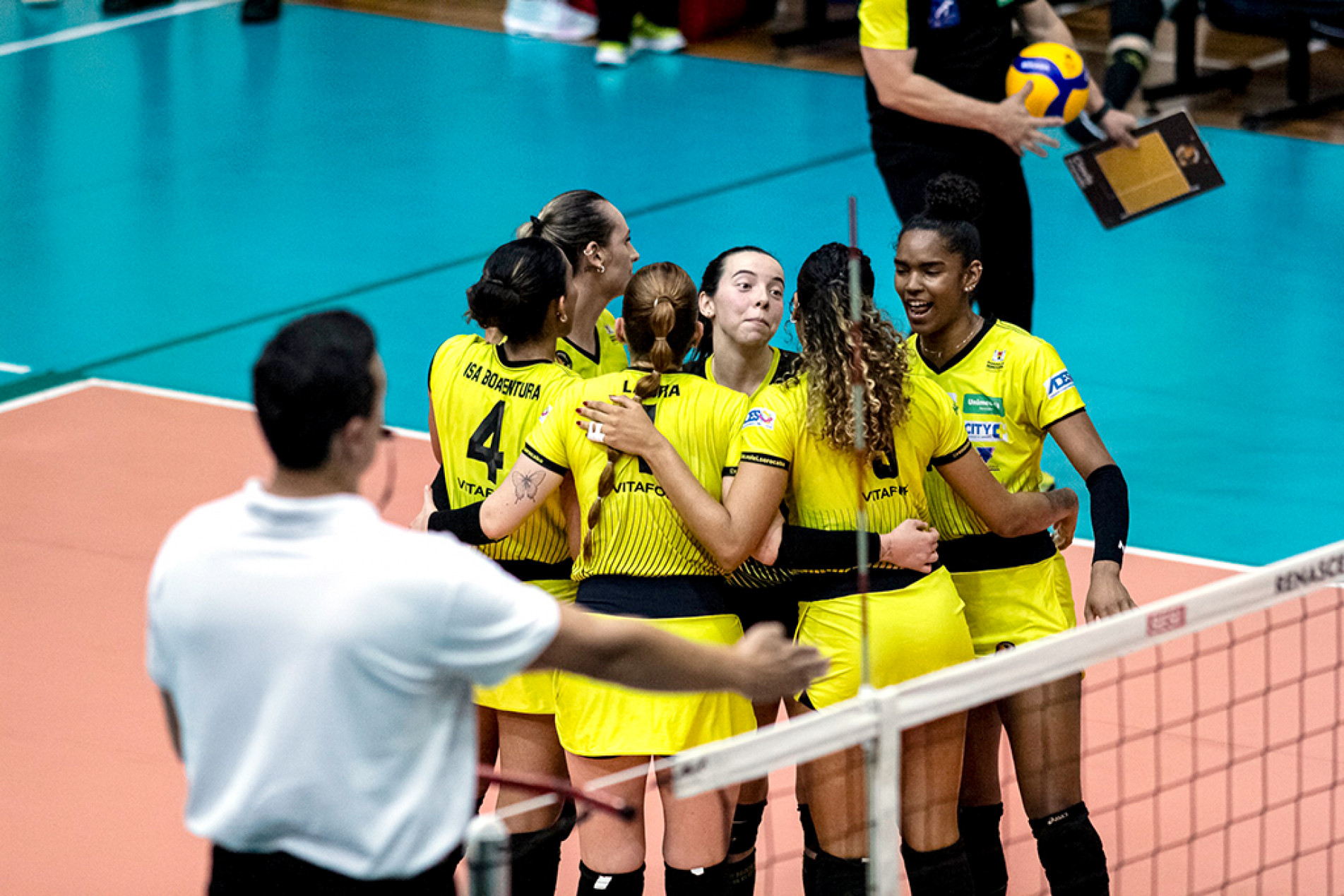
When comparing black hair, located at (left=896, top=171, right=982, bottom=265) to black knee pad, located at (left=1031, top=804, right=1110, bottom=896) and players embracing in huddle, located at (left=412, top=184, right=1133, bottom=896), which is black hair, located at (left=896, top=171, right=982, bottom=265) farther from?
black knee pad, located at (left=1031, top=804, right=1110, bottom=896)

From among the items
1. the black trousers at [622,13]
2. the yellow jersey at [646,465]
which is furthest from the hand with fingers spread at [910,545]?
the black trousers at [622,13]

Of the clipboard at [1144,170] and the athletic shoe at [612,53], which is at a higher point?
the clipboard at [1144,170]

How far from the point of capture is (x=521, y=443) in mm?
4539

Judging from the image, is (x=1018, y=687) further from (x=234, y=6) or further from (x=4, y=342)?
(x=234, y=6)

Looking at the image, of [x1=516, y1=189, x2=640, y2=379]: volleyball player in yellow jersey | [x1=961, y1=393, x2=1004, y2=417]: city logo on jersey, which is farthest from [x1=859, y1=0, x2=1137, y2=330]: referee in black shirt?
[x1=961, y1=393, x2=1004, y2=417]: city logo on jersey

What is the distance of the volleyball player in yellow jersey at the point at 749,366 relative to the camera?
14.9 feet

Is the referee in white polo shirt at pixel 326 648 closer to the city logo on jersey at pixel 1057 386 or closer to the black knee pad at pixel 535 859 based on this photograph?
the black knee pad at pixel 535 859

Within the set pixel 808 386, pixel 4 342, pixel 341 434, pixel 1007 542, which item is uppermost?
pixel 341 434

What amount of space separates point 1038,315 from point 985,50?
2.83 m

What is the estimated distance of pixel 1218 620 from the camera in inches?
146

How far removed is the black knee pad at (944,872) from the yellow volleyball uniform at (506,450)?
3.28ft

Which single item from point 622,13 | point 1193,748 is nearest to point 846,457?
point 1193,748

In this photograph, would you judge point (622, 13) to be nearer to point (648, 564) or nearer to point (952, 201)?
point (952, 201)

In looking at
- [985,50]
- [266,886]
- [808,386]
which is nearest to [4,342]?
[985,50]
